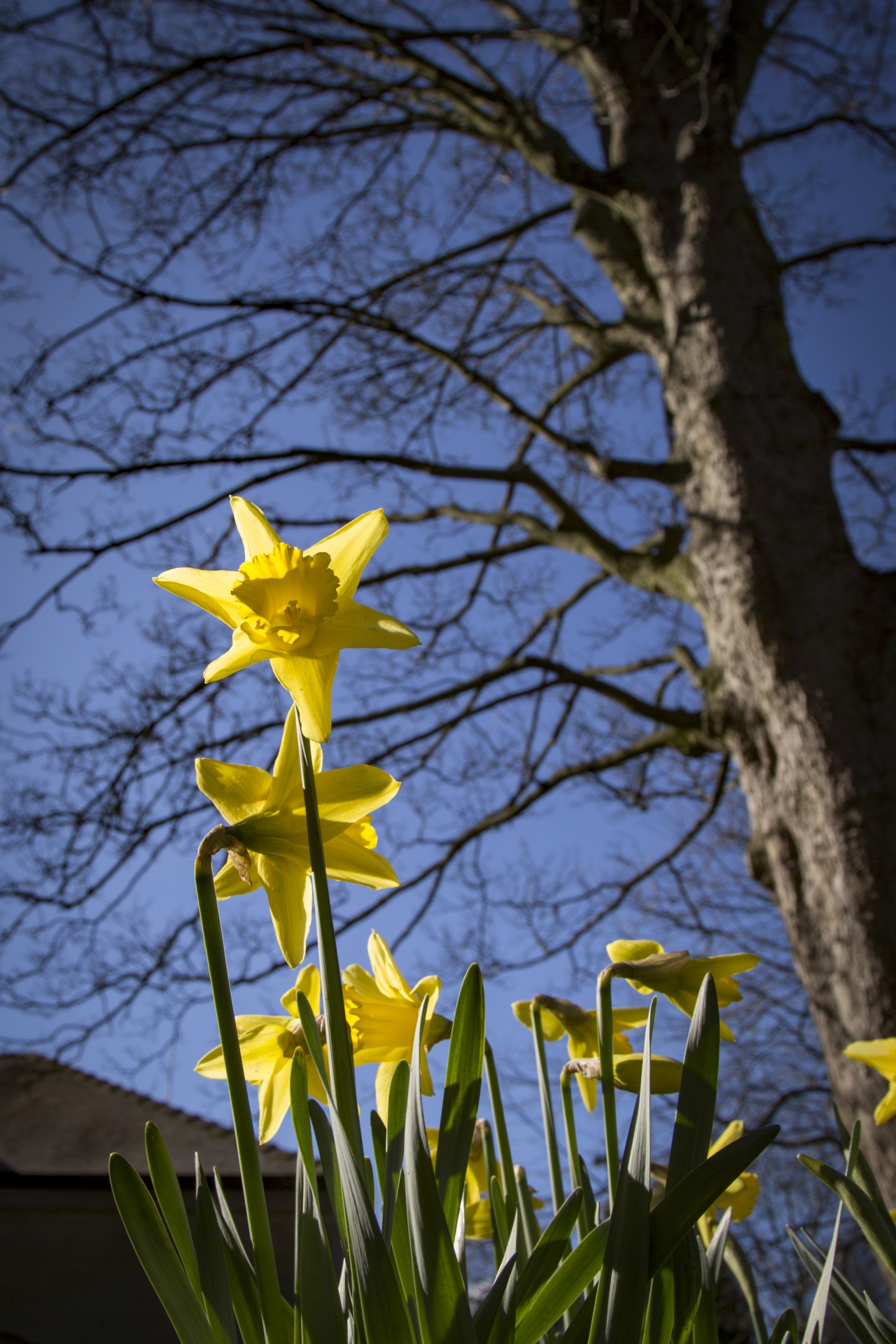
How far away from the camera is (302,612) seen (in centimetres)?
62

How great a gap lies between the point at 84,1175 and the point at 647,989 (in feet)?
19.9

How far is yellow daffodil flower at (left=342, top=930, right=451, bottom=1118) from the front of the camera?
2.26ft

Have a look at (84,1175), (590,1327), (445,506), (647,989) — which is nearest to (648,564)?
(445,506)

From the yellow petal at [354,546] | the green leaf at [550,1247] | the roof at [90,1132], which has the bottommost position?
the roof at [90,1132]

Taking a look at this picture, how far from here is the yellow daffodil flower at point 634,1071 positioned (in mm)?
640

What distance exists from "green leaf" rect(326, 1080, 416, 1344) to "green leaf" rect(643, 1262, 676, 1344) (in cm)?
17

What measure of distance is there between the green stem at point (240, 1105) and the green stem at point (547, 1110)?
29 centimetres

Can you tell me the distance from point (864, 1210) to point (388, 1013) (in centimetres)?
36

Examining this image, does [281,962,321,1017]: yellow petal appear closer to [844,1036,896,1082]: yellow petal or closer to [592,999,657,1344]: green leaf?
[592,999,657,1344]: green leaf

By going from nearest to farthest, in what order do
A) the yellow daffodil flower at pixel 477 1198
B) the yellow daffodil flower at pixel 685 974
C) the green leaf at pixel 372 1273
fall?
the green leaf at pixel 372 1273 < the yellow daffodil flower at pixel 685 974 < the yellow daffodil flower at pixel 477 1198

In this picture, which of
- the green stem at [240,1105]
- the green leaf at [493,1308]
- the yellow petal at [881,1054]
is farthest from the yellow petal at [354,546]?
the yellow petal at [881,1054]

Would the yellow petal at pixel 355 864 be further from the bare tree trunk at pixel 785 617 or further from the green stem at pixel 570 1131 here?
the bare tree trunk at pixel 785 617

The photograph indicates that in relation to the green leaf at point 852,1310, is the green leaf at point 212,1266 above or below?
above

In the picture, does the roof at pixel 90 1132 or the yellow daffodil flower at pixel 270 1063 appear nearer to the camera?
the yellow daffodil flower at pixel 270 1063
